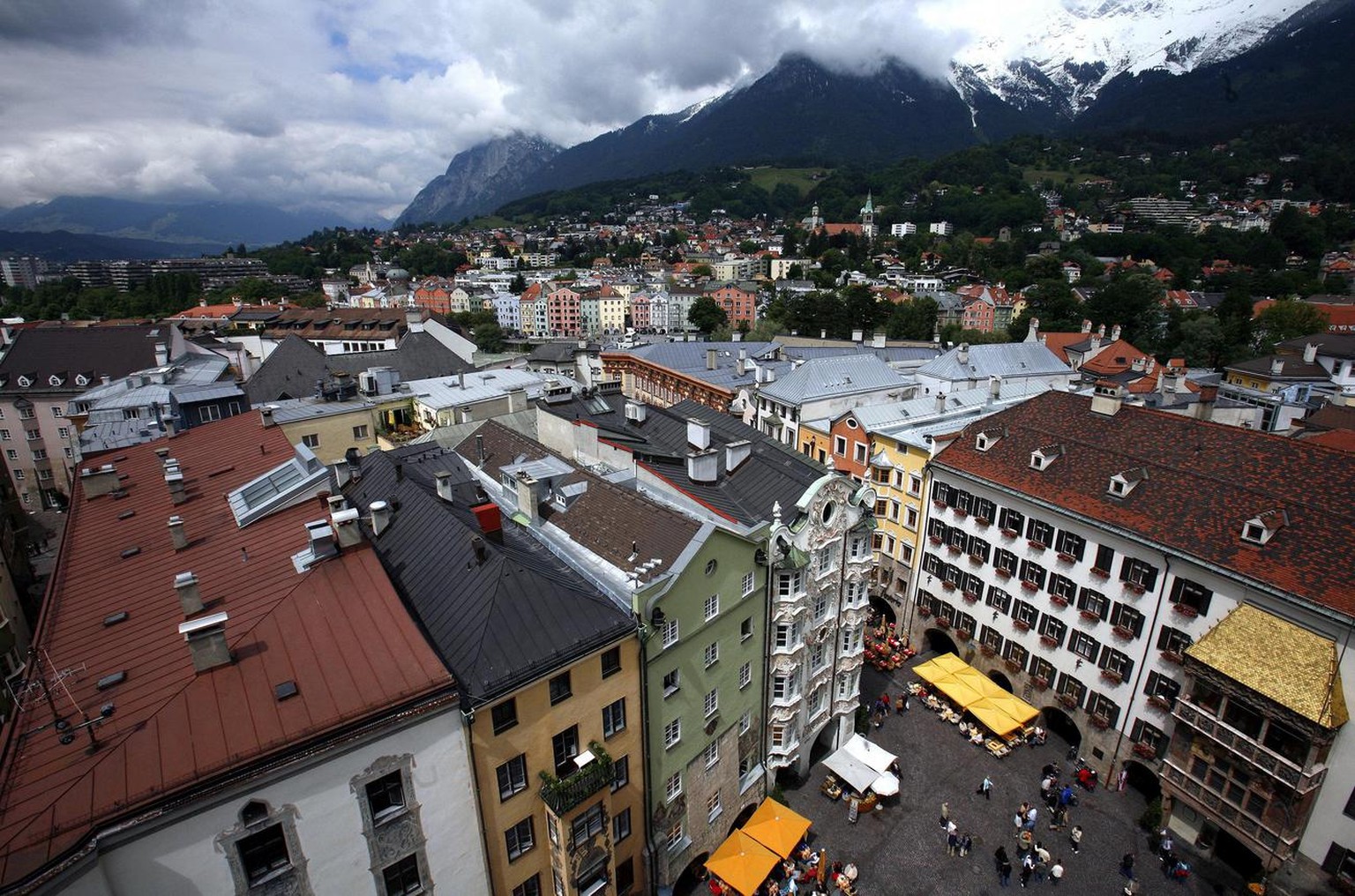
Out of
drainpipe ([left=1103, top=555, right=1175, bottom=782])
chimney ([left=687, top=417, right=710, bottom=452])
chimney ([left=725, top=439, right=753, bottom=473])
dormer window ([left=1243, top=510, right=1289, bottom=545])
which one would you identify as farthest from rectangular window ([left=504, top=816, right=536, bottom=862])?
dormer window ([left=1243, top=510, right=1289, bottom=545])

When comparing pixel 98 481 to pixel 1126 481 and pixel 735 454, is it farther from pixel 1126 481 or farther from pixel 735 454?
pixel 1126 481

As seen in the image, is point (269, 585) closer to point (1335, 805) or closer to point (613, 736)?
point (613, 736)

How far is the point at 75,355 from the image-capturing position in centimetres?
6825

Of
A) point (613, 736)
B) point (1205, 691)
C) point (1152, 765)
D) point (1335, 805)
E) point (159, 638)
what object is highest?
point (159, 638)

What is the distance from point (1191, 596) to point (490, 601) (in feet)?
109

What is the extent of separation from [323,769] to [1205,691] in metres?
36.0

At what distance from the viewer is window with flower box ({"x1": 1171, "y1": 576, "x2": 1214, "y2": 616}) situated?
3042cm

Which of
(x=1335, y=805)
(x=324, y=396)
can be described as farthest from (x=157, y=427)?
(x=1335, y=805)

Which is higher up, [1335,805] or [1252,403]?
[1252,403]

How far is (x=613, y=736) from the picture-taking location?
75.0ft

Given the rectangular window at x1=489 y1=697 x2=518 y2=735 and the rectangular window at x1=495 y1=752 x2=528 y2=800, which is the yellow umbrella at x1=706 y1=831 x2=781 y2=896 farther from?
the rectangular window at x1=489 y1=697 x2=518 y2=735

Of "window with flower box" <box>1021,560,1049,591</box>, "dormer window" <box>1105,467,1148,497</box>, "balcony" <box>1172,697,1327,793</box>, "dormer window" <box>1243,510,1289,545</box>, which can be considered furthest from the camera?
"window with flower box" <box>1021,560,1049,591</box>

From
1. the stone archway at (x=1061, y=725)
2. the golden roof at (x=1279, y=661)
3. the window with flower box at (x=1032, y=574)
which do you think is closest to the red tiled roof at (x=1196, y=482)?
the golden roof at (x=1279, y=661)

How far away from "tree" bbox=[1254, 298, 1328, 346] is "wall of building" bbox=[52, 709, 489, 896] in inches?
5398
